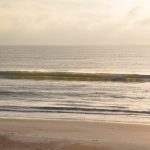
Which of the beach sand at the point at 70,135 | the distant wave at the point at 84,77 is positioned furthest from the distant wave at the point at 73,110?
the distant wave at the point at 84,77

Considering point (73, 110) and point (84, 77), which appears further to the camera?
point (84, 77)

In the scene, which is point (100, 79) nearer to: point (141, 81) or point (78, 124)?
point (141, 81)

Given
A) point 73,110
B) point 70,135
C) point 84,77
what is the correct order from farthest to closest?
1. point 84,77
2. point 73,110
3. point 70,135

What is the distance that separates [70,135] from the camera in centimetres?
1557

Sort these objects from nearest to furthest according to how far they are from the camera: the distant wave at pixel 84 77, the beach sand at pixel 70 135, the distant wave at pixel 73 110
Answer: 1. the beach sand at pixel 70 135
2. the distant wave at pixel 73 110
3. the distant wave at pixel 84 77

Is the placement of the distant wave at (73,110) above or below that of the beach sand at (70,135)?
below

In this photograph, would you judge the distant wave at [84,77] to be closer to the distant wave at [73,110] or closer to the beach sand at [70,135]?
the distant wave at [73,110]

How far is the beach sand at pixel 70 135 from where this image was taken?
1330cm

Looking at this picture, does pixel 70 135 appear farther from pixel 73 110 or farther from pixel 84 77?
pixel 84 77

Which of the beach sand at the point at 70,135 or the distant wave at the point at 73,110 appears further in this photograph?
the distant wave at the point at 73,110

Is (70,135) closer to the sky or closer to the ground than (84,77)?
closer to the sky

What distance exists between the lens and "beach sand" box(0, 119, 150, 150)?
1330 cm

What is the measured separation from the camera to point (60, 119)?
66.0ft

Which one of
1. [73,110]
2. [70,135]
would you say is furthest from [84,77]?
[70,135]
